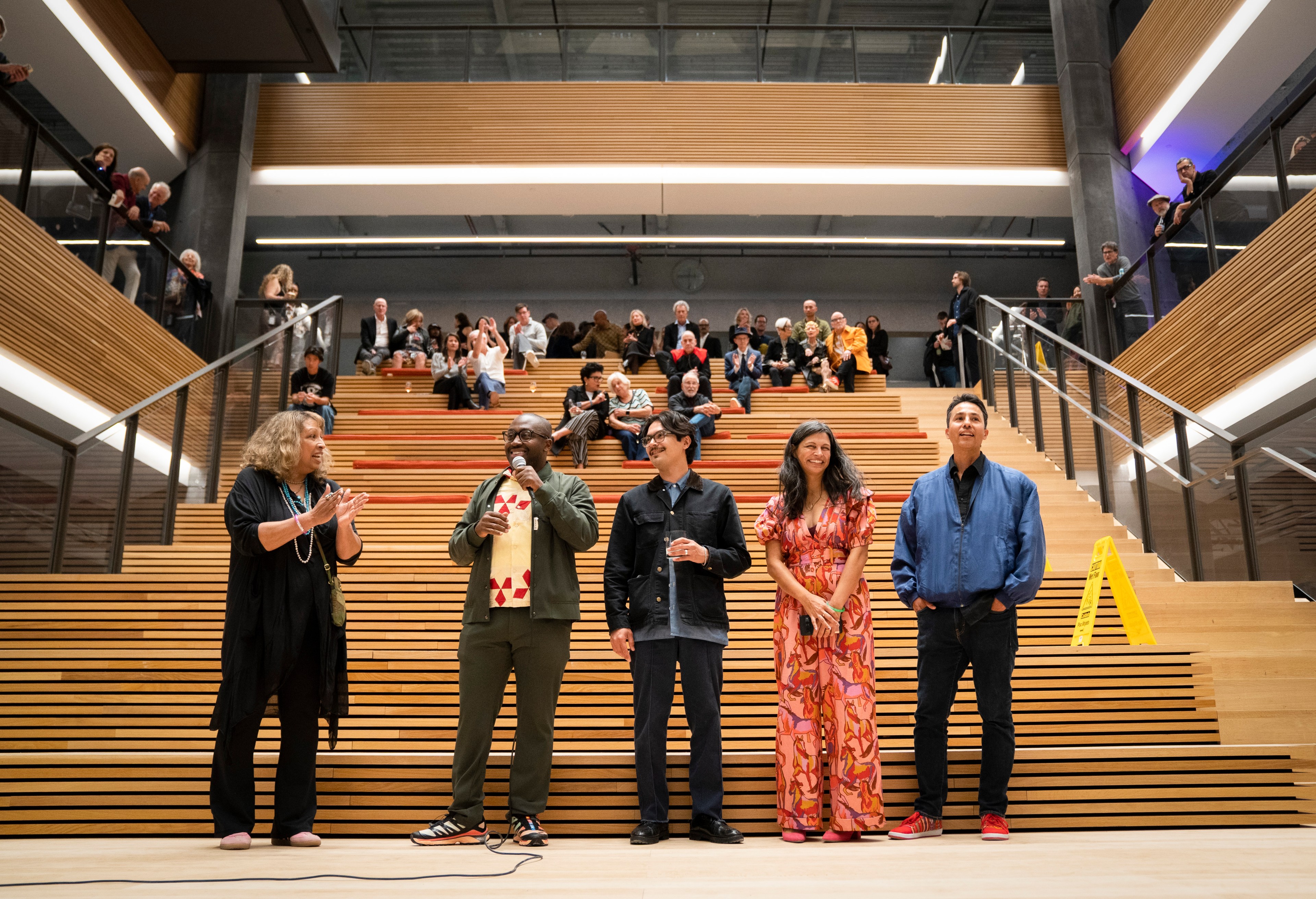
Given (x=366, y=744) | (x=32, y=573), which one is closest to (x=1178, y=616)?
(x=366, y=744)

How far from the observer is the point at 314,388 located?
8055 mm

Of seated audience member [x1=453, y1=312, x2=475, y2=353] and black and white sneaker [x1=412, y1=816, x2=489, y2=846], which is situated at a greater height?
seated audience member [x1=453, y1=312, x2=475, y2=353]

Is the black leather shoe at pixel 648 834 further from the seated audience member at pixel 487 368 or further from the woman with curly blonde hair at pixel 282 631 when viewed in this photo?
the seated audience member at pixel 487 368

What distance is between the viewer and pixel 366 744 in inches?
148

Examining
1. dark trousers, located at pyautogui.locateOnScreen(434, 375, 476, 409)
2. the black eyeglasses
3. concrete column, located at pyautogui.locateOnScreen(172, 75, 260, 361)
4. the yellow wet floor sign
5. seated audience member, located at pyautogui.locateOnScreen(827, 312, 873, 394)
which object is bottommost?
the yellow wet floor sign

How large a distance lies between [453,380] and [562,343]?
256cm

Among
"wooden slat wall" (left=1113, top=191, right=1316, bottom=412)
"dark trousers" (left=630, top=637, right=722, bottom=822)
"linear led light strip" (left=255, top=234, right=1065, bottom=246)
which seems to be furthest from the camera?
"linear led light strip" (left=255, top=234, right=1065, bottom=246)

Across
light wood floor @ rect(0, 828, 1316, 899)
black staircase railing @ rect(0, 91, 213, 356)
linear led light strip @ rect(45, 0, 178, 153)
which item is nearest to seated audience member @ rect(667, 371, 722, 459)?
black staircase railing @ rect(0, 91, 213, 356)

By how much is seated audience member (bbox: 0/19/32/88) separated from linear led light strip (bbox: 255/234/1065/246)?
704cm

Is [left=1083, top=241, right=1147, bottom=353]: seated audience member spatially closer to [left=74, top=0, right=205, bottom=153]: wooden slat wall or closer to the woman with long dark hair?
the woman with long dark hair

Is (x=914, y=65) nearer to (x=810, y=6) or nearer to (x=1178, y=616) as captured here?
(x=810, y=6)

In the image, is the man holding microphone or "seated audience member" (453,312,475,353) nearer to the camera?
the man holding microphone

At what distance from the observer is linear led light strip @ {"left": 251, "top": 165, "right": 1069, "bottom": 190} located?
37.6ft

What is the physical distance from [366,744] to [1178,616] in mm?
3710
